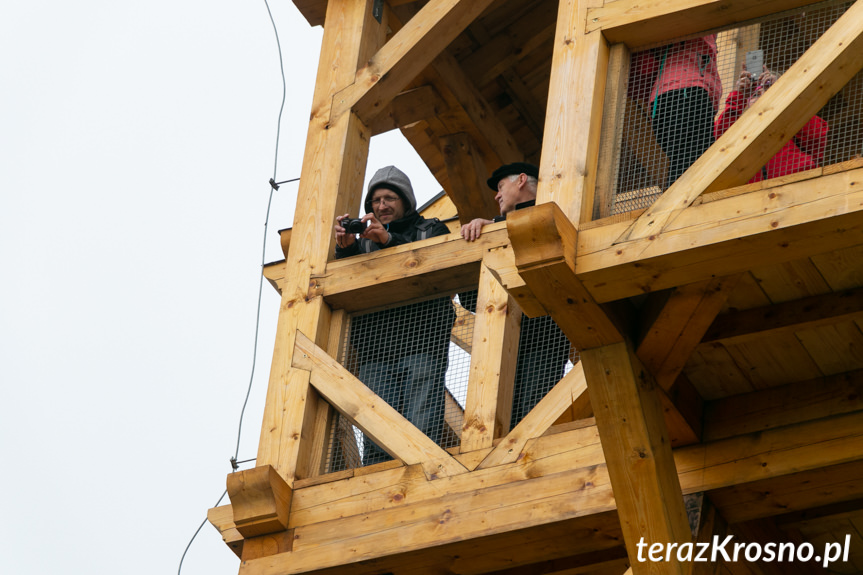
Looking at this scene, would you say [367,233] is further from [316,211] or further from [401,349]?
[401,349]

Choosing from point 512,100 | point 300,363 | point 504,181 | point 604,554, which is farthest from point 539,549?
point 512,100

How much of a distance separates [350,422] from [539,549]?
117cm

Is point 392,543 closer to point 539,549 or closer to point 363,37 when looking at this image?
point 539,549

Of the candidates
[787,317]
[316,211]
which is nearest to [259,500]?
[316,211]

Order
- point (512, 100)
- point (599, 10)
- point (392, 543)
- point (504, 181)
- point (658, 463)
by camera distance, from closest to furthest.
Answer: point (658, 463), point (599, 10), point (392, 543), point (504, 181), point (512, 100)

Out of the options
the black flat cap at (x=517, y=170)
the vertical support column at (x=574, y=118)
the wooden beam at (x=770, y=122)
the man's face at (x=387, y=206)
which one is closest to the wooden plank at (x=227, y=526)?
the man's face at (x=387, y=206)

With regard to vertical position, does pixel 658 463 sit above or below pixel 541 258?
below

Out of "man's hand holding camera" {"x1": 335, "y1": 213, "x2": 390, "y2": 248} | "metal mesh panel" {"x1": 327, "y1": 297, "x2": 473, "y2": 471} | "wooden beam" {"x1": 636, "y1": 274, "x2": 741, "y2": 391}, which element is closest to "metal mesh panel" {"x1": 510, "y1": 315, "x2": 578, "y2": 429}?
"metal mesh panel" {"x1": 327, "y1": 297, "x2": 473, "y2": 471}

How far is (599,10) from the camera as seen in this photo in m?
5.27

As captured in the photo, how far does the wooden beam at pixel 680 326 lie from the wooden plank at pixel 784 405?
63cm

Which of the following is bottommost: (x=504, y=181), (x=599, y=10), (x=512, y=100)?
(x=599, y=10)

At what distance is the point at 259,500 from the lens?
5812mm

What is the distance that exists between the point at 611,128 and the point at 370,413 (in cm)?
183

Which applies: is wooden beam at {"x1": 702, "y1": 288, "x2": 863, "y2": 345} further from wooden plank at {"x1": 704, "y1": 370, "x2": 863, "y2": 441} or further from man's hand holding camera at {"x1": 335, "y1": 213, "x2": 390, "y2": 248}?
man's hand holding camera at {"x1": 335, "y1": 213, "x2": 390, "y2": 248}
